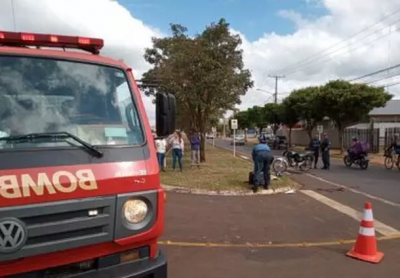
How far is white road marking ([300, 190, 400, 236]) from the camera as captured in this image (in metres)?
7.84

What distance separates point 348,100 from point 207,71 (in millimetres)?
16233

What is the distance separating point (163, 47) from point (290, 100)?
877 inches

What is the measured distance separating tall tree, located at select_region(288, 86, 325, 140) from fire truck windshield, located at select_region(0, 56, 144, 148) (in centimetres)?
3315

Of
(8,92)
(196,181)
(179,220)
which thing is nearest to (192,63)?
(196,181)

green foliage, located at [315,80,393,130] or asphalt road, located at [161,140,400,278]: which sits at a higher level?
green foliage, located at [315,80,393,130]

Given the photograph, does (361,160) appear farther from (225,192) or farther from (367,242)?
(367,242)

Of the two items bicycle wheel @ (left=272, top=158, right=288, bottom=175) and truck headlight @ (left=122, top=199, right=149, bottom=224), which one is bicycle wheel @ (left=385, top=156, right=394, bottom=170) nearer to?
bicycle wheel @ (left=272, top=158, right=288, bottom=175)

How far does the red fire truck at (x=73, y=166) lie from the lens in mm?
2871

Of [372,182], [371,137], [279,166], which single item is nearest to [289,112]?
[371,137]

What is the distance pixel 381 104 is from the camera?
3294 cm

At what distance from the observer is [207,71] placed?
64.9ft

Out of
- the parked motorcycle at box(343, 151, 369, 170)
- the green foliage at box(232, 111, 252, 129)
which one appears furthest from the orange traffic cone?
the green foliage at box(232, 111, 252, 129)

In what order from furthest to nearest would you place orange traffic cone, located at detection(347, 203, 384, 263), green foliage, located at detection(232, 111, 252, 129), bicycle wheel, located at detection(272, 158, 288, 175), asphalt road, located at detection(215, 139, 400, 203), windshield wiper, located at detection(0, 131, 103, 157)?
green foliage, located at detection(232, 111, 252, 129), bicycle wheel, located at detection(272, 158, 288, 175), asphalt road, located at detection(215, 139, 400, 203), orange traffic cone, located at detection(347, 203, 384, 263), windshield wiper, located at detection(0, 131, 103, 157)

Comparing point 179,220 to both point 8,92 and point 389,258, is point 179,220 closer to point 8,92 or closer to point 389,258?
point 389,258
